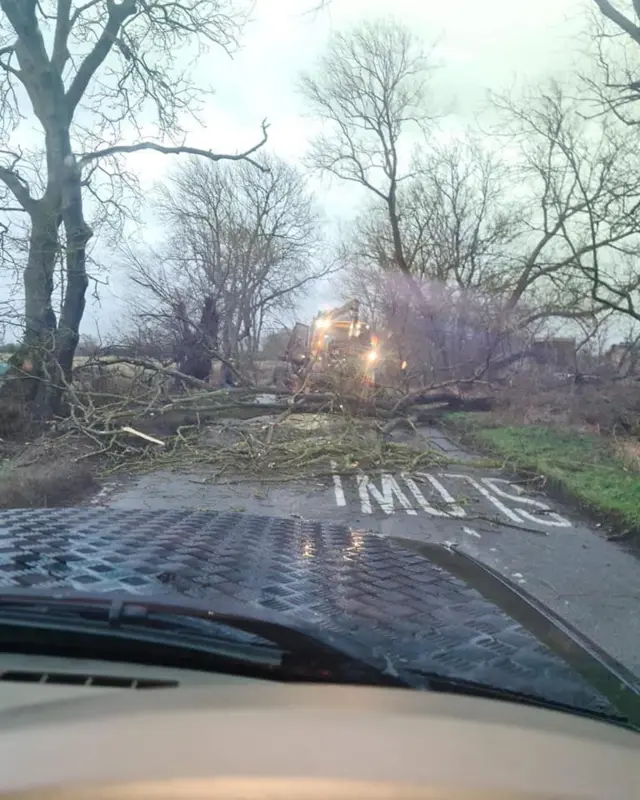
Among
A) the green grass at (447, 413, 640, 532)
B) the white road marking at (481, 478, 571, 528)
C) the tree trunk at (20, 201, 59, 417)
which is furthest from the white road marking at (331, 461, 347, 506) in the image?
the tree trunk at (20, 201, 59, 417)

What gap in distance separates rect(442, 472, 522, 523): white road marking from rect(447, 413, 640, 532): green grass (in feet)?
2.81

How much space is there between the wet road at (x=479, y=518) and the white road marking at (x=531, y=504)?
13 mm

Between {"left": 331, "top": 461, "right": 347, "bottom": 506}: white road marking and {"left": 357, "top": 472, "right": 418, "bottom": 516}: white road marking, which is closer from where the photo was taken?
{"left": 357, "top": 472, "right": 418, "bottom": 516}: white road marking

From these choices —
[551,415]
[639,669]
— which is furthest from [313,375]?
[639,669]

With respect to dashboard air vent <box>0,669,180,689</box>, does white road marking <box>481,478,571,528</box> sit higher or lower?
lower

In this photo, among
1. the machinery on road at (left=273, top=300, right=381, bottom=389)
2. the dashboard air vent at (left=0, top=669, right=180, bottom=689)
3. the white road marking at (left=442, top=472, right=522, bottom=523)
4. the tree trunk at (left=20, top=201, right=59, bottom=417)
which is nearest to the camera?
the dashboard air vent at (left=0, top=669, right=180, bottom=689)

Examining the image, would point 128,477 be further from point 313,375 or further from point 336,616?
point 336,616

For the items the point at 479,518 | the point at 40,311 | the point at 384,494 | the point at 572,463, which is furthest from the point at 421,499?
the point at 40,311

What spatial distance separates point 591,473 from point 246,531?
8.41 m

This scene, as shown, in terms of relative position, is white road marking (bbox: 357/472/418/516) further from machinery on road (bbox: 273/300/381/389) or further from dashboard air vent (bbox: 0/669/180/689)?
dashboard air vent (bbox: 0/669/180/689)

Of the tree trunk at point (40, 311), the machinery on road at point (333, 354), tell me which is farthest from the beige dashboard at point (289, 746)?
the machinery on road at point (333, 354)

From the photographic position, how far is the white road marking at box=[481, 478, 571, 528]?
8.06 m

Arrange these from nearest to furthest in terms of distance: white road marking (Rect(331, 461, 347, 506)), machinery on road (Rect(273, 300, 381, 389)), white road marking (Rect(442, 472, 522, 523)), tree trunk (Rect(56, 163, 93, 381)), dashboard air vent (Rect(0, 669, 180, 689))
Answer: dashboard air vent (Rect(0, 669, 180, 689))
white road marking (Rect(442, 472, 522, 523))
white road marking (Rect(331, 461, 347, 506))
tree trunk (Rect(56, 163, 93, 381))
machinery on road (Rect(273, 300, 381, 389))

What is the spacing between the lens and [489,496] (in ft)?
30.8
